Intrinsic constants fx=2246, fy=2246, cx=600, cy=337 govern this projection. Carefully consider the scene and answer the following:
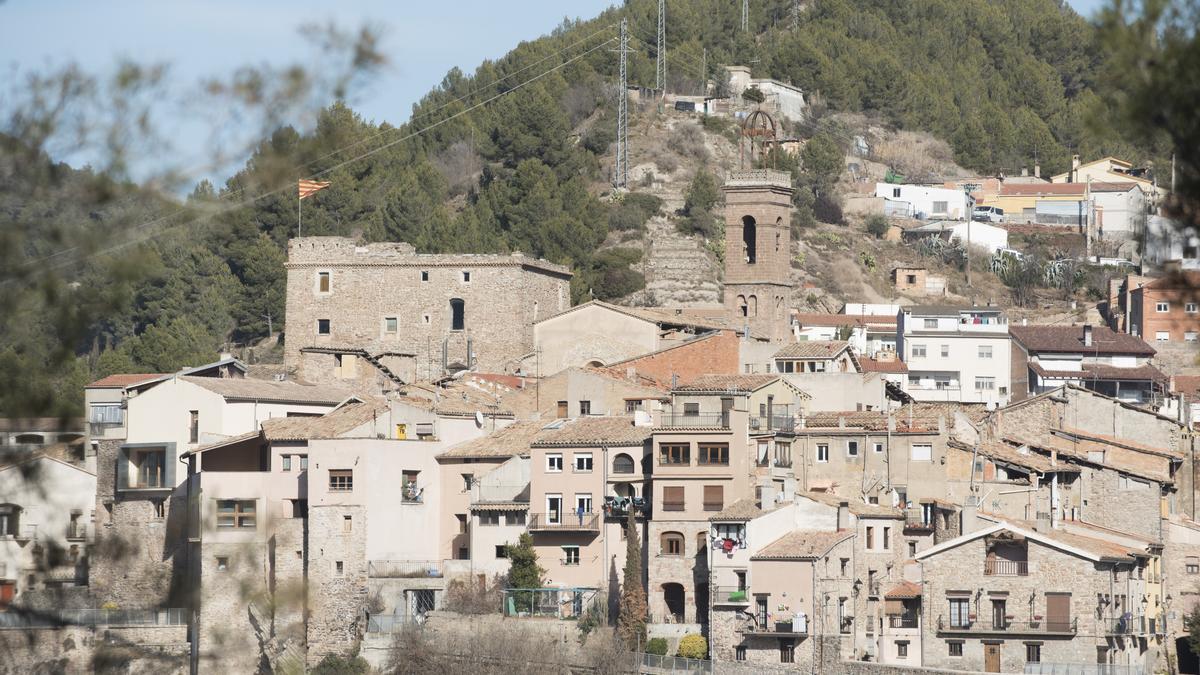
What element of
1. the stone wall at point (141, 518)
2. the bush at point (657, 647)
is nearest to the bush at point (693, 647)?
the bush at point (657, 647)

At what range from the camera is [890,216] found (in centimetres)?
11512

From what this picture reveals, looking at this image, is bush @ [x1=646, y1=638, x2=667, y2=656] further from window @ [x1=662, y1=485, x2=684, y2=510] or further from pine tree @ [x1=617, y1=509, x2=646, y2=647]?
window @ [x1=662, y1=485, x2=684, y2=510]

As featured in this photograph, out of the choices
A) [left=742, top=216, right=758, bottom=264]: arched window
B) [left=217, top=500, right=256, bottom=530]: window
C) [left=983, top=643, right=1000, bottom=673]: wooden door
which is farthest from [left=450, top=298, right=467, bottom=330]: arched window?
[left=983, top=643, right=1000, bottom=673]: wooden door

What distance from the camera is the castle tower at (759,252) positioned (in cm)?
7594

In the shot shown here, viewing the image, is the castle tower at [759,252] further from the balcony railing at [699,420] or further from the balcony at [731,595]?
the balcony at [731,595]

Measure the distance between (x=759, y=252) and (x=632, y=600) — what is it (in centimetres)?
3203

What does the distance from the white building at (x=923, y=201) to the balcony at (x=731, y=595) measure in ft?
233

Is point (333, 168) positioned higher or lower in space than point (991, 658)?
higher

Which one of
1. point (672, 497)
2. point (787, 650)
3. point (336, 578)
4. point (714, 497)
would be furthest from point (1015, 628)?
point (336, 578)

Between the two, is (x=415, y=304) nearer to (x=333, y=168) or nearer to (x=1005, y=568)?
(x=333, y=168)

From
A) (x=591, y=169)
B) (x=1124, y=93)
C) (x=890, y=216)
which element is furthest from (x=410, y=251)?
(x=1124, y=93)

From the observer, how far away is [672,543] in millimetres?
48250

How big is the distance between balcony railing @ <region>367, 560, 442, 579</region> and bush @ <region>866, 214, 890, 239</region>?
210 feet

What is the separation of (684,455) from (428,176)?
5725 centimetres
